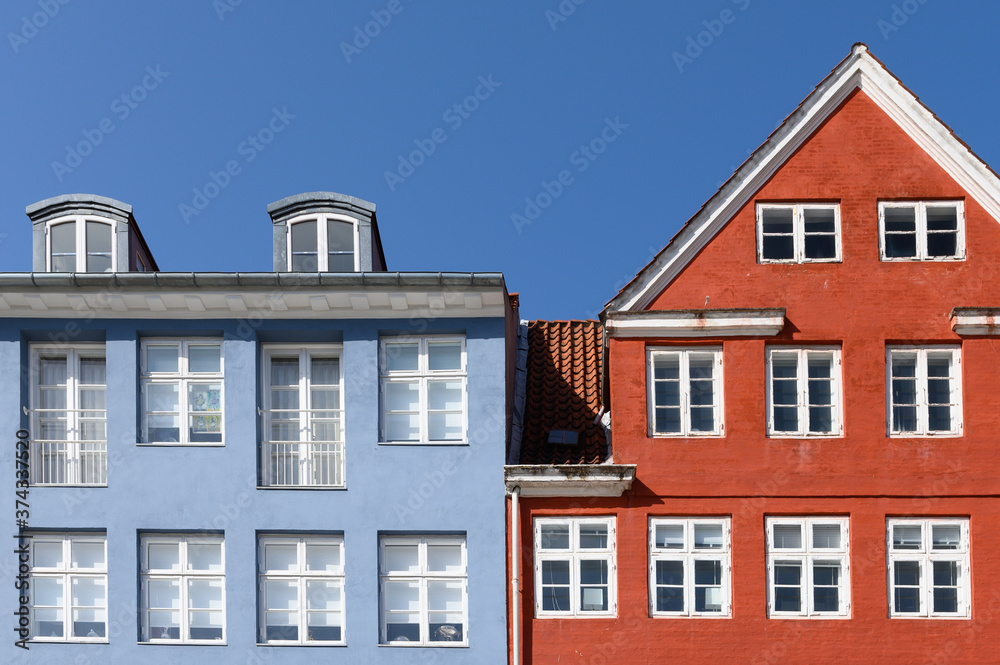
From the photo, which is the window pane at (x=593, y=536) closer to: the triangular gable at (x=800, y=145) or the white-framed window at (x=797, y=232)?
the triangular gable at (x=800, y=145)

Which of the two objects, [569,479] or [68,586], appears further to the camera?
[68,586]

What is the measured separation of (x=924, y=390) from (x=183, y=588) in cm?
1273

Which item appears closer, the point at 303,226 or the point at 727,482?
the point at 727,482

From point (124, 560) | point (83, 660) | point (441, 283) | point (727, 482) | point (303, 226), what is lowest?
point (83, 660)

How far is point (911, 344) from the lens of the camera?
19.3 metres

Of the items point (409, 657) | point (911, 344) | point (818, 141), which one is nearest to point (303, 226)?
point (409, 657)

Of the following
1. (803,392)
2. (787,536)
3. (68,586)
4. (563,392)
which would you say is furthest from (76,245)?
(787,536)

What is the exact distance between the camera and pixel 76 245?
20.8 meters

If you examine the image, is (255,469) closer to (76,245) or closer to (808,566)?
(76,245)

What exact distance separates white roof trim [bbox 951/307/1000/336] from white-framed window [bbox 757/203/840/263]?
2189 millimetres

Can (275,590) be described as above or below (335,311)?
below

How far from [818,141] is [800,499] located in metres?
6.07

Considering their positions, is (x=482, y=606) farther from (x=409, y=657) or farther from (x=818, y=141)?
(x=818, y=141)

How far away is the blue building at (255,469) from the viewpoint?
19234 mm
